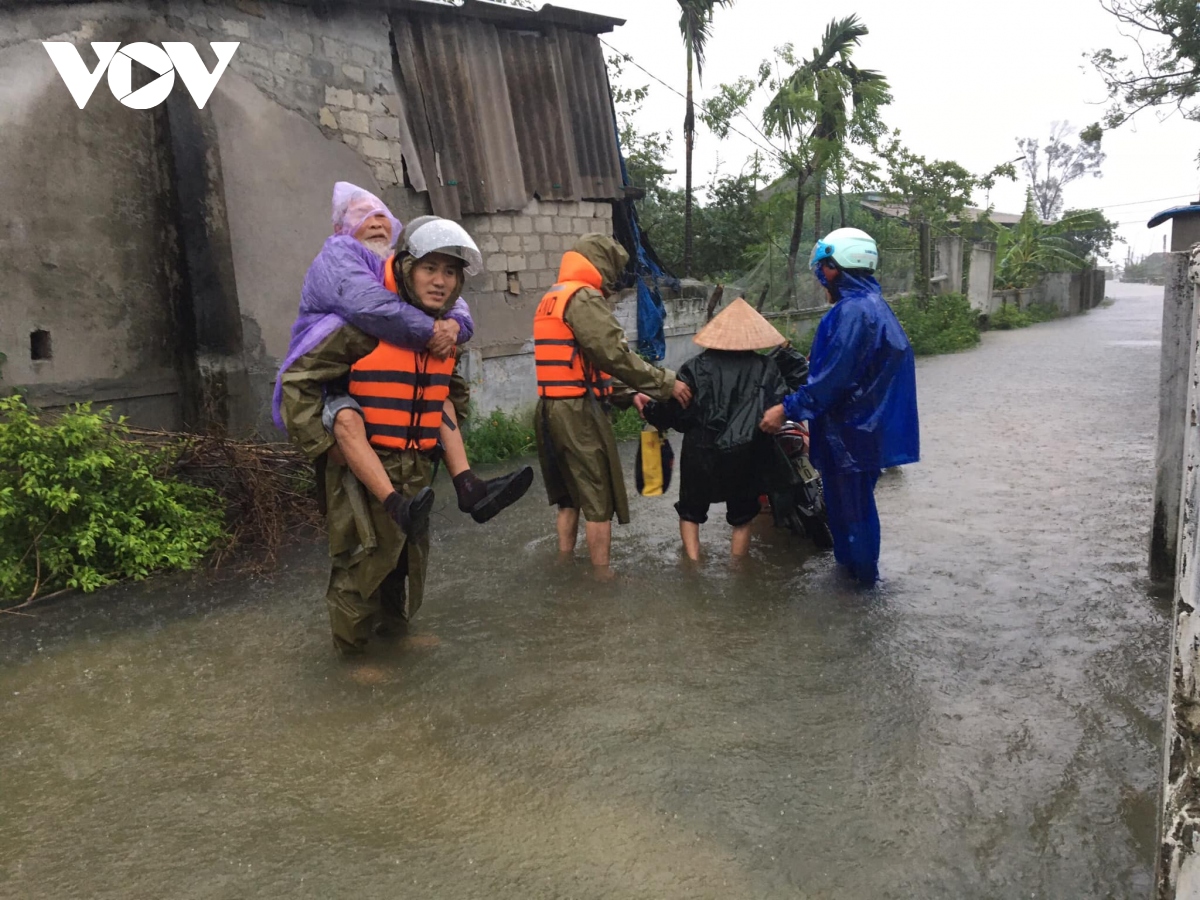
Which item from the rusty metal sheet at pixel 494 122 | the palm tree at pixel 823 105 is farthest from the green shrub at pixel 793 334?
the rusty metal sheet at pixel 494 122

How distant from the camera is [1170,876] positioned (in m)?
1.74

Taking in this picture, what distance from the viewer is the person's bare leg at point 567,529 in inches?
208

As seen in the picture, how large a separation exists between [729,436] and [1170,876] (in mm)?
3257

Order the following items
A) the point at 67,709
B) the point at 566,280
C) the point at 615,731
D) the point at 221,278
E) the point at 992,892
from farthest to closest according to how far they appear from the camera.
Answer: the point at 221,278 → the point at 566,280 → the point at 67,709 → the point at 615,731 → the point at 992,892

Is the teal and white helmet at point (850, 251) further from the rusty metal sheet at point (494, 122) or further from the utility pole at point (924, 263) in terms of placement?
the utility pole at point (924, 263)

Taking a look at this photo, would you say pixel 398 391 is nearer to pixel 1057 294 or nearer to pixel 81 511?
pixel 81 511

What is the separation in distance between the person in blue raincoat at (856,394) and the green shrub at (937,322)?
11.2 meters

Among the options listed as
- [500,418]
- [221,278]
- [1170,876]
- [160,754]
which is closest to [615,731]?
[160,754]

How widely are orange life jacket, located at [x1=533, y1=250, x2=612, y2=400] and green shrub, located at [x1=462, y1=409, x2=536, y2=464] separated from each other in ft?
10.2

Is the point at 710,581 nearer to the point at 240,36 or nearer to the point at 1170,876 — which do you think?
the point at 1170,876

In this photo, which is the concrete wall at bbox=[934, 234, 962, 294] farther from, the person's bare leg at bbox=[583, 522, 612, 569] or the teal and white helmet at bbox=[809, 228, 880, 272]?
the person's bare leg at bbox=[583, 522, 612, 569]

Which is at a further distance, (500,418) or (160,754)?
(500,418)

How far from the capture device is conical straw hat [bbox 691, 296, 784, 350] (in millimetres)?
4891
